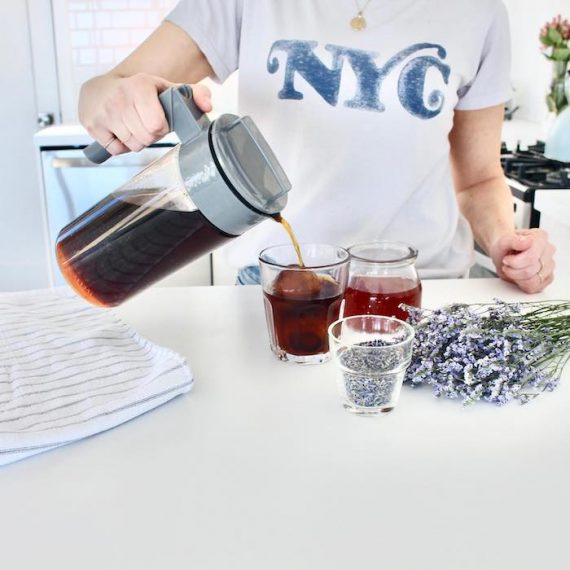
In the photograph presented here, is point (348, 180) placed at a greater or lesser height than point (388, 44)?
lesser

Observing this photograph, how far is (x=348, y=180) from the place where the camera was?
4.08ft

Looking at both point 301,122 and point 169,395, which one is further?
point 301,122

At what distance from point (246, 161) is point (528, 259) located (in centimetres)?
55

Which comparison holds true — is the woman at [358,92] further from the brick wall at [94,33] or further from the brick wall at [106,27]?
the brick wall at [106,27]

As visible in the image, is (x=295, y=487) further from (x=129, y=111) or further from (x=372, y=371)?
(x=129, y=111)

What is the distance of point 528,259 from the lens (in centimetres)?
109

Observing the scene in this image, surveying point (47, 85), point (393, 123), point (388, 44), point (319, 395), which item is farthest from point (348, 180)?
point (47, 85)

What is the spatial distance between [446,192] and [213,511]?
858mm

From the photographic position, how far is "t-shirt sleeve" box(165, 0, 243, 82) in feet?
3.88

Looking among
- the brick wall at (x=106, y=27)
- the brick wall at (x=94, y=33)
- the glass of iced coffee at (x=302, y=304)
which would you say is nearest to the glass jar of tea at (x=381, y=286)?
the glass of iced coffee at (x=302, y=304)

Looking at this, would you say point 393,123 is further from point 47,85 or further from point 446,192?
point 47,85

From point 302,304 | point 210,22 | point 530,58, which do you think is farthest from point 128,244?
point 530,58

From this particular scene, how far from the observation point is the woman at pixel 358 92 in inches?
46.9

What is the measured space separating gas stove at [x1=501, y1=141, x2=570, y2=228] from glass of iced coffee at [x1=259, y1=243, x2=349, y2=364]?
1335 mm
